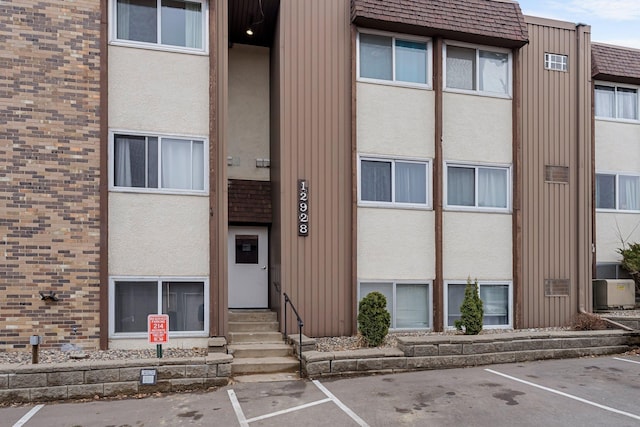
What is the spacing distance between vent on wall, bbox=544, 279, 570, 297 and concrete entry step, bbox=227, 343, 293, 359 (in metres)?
6.38

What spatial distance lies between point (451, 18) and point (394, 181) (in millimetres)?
3765

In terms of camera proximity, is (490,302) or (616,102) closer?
(490,302)

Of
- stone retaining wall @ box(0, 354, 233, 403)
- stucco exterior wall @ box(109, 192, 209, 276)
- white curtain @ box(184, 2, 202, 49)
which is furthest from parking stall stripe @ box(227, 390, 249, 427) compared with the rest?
white curtain @ box(184, 2, 202, 49)

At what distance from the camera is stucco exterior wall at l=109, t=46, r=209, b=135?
877 cm

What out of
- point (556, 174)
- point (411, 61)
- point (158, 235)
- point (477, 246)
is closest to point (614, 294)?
point (556, 174)

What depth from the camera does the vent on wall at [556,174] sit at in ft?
37.3

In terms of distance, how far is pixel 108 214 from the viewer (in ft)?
28.1

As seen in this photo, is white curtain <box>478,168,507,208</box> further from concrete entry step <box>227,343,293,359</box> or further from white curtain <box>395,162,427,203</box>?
concrete entry step <box>227,343,293,359</box>

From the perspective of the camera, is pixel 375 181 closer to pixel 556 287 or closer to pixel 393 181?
pixel 393 181

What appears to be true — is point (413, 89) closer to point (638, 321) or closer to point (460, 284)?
point (460, 284)

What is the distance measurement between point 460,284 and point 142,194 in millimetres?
6935

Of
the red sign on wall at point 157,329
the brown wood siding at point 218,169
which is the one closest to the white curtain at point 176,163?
the brown wood siding at point 218,169

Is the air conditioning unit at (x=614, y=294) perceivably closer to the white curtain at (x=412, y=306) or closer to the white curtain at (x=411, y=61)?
the white curtain at (x=412, y=306)

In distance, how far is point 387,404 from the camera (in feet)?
21.4
